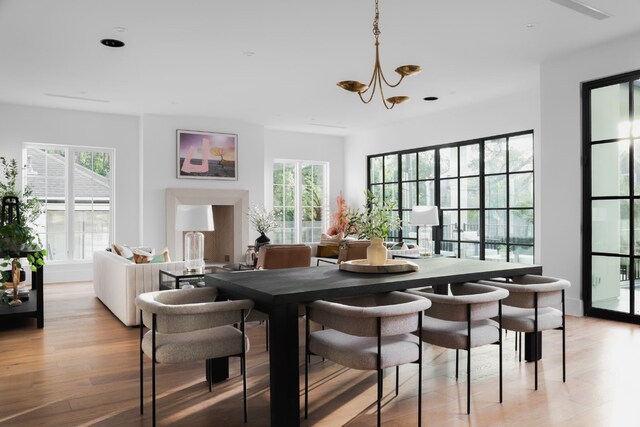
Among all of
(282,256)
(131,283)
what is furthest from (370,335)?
(131,283)

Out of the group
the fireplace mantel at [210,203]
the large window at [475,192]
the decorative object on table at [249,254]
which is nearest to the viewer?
the large window at [475,192]

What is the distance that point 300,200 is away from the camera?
33.7ft

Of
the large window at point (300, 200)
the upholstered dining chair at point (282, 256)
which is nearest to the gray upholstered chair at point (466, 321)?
the upholstered dining chair at point (282, 256)

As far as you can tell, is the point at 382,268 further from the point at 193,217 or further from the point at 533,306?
the point at 193,217

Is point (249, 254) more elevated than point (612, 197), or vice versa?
point (612, 197)

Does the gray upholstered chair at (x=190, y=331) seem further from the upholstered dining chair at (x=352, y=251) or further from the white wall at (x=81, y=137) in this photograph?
the white wall at (x=81, y=137)

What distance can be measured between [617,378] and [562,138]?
292cm

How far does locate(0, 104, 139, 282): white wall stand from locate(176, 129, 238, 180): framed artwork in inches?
32.8

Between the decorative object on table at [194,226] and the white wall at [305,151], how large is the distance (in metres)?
5.06

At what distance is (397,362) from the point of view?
248cm

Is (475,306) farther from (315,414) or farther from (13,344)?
(13,344)

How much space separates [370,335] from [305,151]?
813cm

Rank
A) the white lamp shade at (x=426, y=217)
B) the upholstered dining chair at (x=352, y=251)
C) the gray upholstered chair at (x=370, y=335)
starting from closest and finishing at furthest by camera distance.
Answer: the gray upholstered chair at (x=370, y=335), the upholstered dining chair at (x=352, y=251), the white lamp shade at (x=426, y=217)

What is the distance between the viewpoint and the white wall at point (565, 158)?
5219mm
